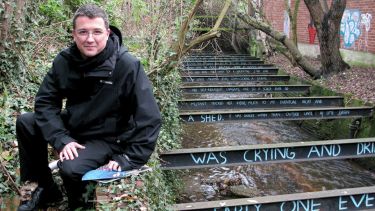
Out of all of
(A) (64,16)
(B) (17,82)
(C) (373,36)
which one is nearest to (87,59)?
(B) (17,82)

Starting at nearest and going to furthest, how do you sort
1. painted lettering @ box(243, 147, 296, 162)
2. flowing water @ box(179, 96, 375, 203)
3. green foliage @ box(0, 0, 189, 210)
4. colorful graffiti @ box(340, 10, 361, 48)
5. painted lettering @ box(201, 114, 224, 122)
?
green foliage @ box(0, 0, 189, 210), painted lettering @ box(243, 147, 296, 162), flowing water @ box(179, 96, 375, 203), painted lettering @ box(201, 114, 224, 122), colorful graffiti @ box(340, 10, 361, 48)

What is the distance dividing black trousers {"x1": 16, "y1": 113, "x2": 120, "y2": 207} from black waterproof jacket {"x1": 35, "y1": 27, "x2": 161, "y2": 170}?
3.2 inches

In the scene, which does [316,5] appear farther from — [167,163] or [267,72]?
[167,163]

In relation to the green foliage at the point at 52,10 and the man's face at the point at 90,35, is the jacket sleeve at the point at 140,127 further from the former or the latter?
the green foliage at the point at 52,10

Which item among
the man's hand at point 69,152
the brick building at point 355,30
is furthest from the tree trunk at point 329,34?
the man's hand at point 69,152

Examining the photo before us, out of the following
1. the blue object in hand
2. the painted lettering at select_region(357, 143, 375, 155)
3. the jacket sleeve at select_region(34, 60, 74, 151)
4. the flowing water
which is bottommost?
the flowing water

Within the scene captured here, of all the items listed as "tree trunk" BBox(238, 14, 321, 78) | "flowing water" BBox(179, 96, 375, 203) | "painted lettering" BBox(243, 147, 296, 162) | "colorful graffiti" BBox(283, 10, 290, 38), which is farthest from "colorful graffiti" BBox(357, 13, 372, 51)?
"painted lettering" BBox(243, 147, 296, 162)

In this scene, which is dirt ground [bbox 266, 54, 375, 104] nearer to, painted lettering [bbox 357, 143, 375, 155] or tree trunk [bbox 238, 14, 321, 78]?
tree trunk [bbox 238, 14, 321, 78]

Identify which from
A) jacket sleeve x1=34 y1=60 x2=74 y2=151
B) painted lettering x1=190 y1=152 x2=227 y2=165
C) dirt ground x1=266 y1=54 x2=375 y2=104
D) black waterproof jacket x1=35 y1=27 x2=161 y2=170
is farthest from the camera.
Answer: dirt ground x1=266 y1=54 x2=375 y2=104

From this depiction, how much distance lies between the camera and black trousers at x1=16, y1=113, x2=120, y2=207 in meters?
3.36

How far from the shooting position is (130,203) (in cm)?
353

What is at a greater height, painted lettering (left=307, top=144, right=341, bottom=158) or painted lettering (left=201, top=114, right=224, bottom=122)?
painted lettering (left=201, top=114, right=224, bottom=122)

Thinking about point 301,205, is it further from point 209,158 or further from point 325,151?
point 325,151

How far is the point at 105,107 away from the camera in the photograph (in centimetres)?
336
